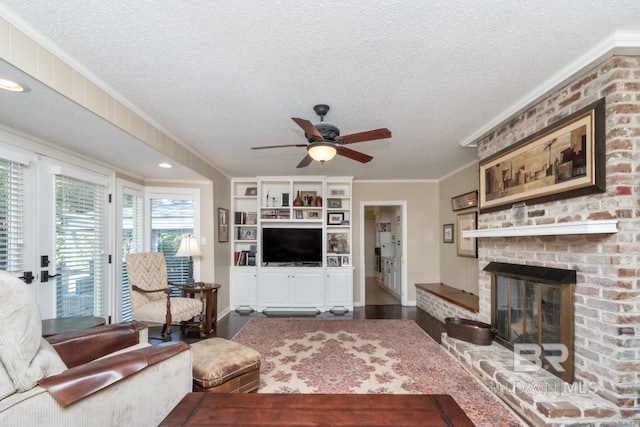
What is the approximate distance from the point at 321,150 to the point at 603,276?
6.79 feet

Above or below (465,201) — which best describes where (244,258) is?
below

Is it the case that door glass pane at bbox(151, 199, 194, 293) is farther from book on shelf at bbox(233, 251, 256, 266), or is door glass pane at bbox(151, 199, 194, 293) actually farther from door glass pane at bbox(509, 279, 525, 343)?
door glass pane at bbox(509, 279, 525, 343)

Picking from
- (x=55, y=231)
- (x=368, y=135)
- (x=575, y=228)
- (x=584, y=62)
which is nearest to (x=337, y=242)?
(x=368, y=135)

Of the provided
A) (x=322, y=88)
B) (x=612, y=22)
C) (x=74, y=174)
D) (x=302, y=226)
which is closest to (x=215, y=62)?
(x=322, y=88)

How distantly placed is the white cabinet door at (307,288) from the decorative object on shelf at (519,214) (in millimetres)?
3464

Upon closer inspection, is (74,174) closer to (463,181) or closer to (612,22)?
(612,22)

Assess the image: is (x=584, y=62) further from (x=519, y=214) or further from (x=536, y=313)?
(x=536, y=313)

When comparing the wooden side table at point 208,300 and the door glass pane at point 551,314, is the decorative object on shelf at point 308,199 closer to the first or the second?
the wooden side table at point 208,300

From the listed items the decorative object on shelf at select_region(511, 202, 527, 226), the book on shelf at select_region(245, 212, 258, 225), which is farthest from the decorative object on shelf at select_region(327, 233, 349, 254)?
the decorative object on shelf at select_region(511, 202, 527, 226)

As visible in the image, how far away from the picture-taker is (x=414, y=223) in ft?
20.0

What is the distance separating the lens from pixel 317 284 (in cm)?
565

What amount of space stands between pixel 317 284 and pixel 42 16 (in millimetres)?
4834

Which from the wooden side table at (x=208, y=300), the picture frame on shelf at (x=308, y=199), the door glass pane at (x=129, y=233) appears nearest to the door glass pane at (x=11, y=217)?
the door glass pane at (x=129, y=233)

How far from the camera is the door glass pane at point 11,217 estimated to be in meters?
2.65
